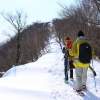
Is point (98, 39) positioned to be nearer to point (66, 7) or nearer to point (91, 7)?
point (66, 7)

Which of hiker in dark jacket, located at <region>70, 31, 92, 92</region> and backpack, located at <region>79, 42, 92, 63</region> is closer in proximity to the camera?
backpack, located at <region>79, 42, 92, 63</region>

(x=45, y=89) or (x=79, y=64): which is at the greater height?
(x=79, y=64)

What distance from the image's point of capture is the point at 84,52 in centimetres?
1199

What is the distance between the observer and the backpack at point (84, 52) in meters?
12.0

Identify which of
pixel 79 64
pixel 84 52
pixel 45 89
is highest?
pixel 84 52

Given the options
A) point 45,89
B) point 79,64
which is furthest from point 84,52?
point 45,89

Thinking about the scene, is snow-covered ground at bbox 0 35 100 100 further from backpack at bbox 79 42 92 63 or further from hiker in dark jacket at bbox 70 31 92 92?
backpack at bbox 79 42 92 63

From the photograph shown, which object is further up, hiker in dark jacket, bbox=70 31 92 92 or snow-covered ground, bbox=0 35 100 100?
hiker in dark jacket, bbox=70 31 92 92

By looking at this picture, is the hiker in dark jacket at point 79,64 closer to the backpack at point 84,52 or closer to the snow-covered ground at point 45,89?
the backpack at point 84,52

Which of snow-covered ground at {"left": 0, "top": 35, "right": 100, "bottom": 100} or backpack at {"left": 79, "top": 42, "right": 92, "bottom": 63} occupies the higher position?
backpack at {"left": 79, "top": 42, "right": 92, "bottom": 63}

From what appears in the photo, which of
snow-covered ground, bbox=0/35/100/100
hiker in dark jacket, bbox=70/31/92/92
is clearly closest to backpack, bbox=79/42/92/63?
hiker in dark jacket, bbox=70/31/92/92

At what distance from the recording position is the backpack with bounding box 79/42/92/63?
39.2ft

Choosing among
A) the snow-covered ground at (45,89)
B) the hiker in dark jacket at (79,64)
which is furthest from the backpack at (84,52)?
the snow-covered ground at (45,89)

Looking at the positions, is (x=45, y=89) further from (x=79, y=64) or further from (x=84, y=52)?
(x=84, y=52)
